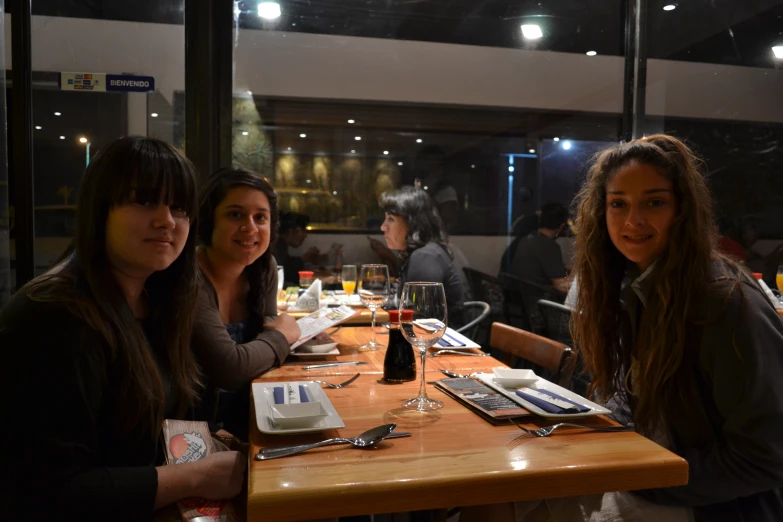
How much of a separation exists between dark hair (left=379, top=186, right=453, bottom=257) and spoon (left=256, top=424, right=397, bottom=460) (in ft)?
7.91

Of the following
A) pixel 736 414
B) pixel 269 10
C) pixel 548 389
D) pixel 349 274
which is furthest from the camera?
pixel 269 10

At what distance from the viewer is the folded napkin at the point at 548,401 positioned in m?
1.29

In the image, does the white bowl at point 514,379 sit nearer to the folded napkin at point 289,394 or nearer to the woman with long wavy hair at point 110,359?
the folded napkin at point 289,394

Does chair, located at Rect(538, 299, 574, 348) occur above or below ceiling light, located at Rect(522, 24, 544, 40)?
below

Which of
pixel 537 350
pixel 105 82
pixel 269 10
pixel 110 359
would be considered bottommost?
pixel 537 350

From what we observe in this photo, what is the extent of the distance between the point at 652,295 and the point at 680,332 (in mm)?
156

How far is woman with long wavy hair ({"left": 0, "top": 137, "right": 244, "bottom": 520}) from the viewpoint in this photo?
1.04 m

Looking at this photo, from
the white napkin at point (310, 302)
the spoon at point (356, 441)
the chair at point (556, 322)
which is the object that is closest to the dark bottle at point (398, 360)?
the spoon at point (356, 441)

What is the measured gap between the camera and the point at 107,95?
9.92 feet

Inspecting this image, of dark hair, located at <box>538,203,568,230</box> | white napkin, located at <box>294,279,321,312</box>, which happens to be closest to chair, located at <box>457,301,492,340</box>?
white napkin, located at <box>294,279,321,312</box>

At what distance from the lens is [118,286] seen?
130 cm

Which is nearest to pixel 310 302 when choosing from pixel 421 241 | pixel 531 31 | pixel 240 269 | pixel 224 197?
pixel 421 241

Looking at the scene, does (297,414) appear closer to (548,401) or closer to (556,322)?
(548,401)

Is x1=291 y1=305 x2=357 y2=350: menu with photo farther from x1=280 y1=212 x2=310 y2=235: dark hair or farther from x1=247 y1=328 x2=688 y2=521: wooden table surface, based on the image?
x1=280 y1=212 x2=310 y2=235: dark hair
